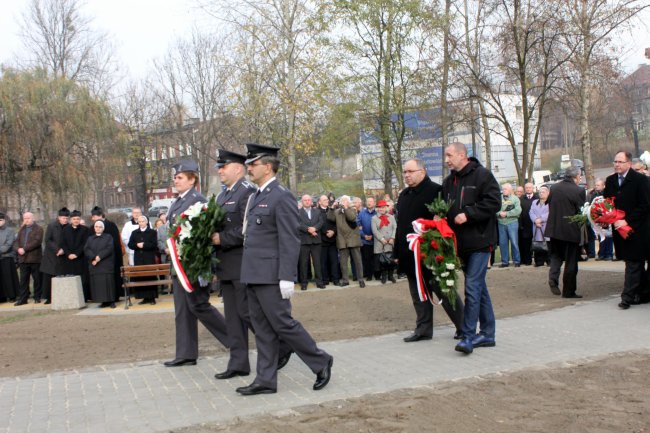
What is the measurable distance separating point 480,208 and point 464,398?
230 cm

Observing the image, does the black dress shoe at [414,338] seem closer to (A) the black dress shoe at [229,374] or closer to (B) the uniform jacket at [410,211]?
(B) the uniform jacket at [410,211]

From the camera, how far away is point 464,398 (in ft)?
19.2

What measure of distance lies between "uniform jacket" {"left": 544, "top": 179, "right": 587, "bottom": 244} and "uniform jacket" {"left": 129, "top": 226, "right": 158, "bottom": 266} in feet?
27.1

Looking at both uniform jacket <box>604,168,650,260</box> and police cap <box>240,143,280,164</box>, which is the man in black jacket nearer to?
police cap <box>240,143,280,164</box>

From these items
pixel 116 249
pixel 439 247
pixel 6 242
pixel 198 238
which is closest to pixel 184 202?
pixel 198 238

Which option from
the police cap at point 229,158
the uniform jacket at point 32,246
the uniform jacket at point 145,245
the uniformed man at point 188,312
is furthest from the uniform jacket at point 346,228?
the police cap at point 229,158

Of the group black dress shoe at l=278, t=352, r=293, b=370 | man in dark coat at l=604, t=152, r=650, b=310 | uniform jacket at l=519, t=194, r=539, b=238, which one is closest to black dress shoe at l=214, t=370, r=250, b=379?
black dress shoe at l=278, t=352, r=293, b=370

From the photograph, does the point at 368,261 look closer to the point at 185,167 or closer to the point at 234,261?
the point at 185,167

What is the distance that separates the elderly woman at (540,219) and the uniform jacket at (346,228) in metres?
4.28

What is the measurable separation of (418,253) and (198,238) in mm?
2488

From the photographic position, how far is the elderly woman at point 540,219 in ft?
52.6

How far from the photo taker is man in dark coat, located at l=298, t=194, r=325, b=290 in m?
15.3

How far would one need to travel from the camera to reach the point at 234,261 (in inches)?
280

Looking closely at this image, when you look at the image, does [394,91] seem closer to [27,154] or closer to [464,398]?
[27,154]
